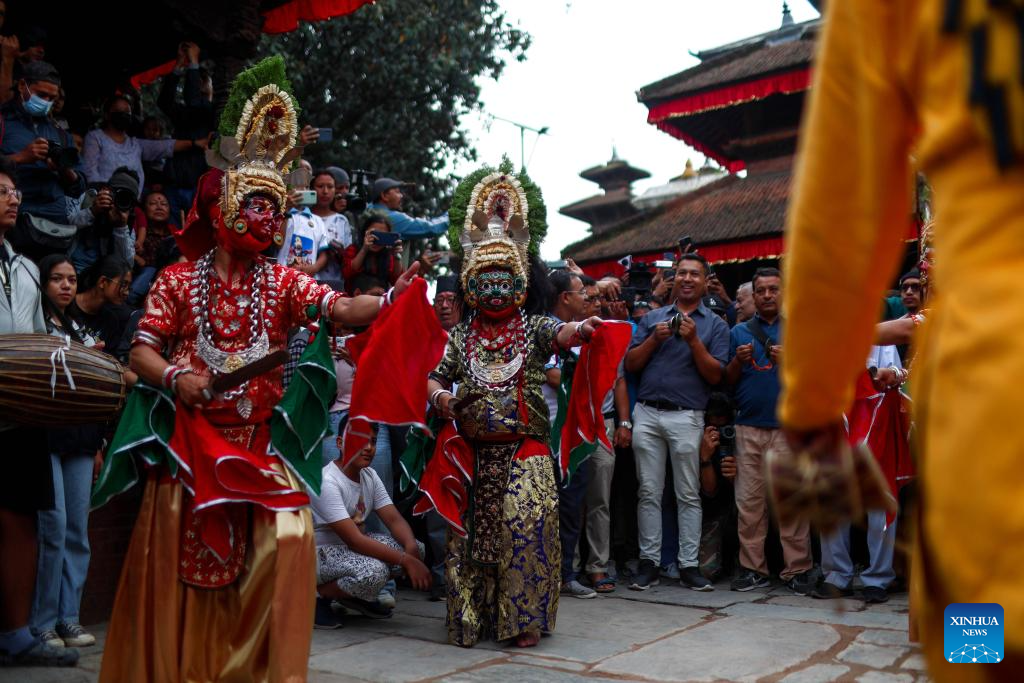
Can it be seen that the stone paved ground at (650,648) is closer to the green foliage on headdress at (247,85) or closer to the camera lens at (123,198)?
the green foliage on headdress at (247,85)

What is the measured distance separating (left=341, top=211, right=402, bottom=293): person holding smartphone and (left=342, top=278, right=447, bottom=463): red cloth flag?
10.5ft

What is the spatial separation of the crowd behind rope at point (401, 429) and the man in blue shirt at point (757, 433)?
0.01 m

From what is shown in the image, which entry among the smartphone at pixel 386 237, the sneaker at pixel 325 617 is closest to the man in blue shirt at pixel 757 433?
the smartphone at pixel 386 237

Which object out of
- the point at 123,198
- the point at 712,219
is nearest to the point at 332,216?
the point at 123,198

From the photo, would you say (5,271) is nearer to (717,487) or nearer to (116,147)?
(116,147)

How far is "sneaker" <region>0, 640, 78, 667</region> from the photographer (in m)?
4.63

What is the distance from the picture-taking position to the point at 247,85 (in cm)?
446

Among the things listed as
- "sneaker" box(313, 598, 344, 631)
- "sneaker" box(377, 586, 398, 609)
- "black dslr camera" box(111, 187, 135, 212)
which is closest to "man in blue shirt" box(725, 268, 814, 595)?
"sneaker" box(377, 586, 398, 609)

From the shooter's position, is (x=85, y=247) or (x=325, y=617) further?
(x=85, y=247)

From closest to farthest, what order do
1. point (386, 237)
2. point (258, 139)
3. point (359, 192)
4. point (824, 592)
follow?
1. point (258, 139)
2. point (824, 592)
3. point (386, 237)
4. point (359, 192)

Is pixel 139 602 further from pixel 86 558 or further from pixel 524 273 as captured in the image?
pixel 524 273

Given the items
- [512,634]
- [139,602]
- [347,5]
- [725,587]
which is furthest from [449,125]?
[139,602]

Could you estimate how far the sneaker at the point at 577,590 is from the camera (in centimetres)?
686

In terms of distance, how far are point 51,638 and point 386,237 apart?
3709mm
